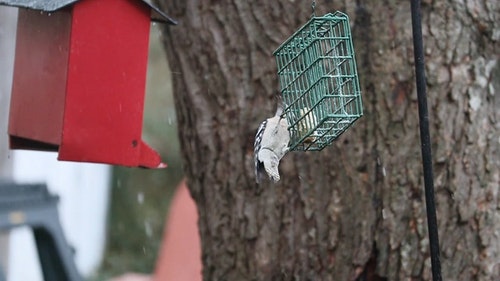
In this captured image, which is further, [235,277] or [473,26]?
[235,277]

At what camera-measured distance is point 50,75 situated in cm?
254

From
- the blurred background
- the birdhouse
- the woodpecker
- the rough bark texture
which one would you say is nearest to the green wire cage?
the woodpecker

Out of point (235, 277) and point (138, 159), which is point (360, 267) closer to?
point (235, 277)

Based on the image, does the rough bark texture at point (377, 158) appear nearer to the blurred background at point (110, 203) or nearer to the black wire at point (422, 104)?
the black wire at point (422, 104)

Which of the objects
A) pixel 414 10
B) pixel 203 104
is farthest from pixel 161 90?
pixel 414 10

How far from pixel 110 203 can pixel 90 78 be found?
7.93 m

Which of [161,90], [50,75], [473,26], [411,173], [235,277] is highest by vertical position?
[161,90]

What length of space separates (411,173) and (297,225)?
408 millimetres

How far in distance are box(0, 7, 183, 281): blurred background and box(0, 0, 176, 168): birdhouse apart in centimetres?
410

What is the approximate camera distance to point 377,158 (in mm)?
2943

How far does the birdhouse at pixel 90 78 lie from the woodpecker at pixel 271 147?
0.52 metres

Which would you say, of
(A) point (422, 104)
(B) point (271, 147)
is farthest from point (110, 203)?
(A) point (422, 104)

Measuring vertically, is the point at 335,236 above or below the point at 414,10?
below

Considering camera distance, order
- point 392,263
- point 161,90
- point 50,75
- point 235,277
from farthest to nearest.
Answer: point 161,90, point 235,277, point 392,263, point 50,75
